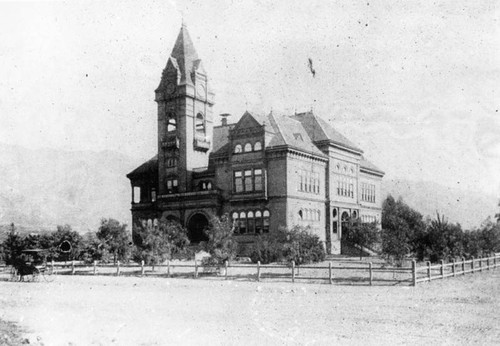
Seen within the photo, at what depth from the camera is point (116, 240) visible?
3825cm

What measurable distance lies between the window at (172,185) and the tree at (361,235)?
18351 mm

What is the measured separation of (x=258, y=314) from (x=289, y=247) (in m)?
16.1

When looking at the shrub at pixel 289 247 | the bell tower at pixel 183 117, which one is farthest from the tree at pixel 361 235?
the bell tower at pixel 183 117

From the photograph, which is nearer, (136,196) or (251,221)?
(251,221)

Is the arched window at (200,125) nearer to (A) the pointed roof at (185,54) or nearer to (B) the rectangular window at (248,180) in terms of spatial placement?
(A) the pointed roof at (185,54)

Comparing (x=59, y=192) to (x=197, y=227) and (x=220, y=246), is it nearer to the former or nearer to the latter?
(x=197, y=227)

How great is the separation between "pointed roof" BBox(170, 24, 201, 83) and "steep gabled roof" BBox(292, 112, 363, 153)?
40.5ft

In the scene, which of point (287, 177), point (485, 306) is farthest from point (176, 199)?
point (485, 306)

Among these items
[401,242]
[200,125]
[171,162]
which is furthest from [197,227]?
[401,242]

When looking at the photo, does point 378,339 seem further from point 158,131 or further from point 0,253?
point 158,131

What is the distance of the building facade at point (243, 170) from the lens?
46938mm

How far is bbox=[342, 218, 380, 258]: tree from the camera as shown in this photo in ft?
168

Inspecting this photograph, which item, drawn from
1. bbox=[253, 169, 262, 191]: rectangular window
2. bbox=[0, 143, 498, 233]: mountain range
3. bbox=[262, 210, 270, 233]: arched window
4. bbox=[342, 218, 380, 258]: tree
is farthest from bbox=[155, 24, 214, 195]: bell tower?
bbox=[0, 143, 498, 233]: mountain range

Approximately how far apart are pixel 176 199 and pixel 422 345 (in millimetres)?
42360
